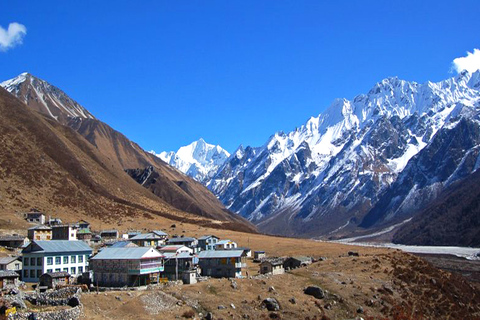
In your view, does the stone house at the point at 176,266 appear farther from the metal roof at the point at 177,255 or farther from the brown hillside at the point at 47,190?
the brown hillside at the point at 47,190

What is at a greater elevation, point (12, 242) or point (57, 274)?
point (12, 242)

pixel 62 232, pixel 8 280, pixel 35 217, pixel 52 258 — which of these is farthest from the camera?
pixel 35 217

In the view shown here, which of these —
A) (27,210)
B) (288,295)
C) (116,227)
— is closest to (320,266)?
(288,295)

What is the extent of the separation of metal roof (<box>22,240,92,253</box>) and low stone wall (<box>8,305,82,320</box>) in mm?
23798

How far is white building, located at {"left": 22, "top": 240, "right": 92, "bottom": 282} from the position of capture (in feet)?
234

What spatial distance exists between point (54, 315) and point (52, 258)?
24.7 meters

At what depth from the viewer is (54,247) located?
7400cm

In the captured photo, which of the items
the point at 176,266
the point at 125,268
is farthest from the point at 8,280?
the point at 176,266

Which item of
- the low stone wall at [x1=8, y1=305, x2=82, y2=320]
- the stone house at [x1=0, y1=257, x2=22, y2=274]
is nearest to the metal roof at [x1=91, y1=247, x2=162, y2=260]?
the stone house at [x1=0, y1=257, x2=22, y2=274]

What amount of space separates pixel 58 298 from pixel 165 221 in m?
124

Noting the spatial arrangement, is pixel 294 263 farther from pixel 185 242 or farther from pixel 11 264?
pixel 11 264

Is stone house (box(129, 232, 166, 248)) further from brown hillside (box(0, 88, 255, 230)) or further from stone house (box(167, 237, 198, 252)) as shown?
brown hillside (box(0, 88, 255, 230))

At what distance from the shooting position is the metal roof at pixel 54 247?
7206 centimetres

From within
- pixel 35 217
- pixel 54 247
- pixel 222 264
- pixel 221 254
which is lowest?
pixel 222 264
